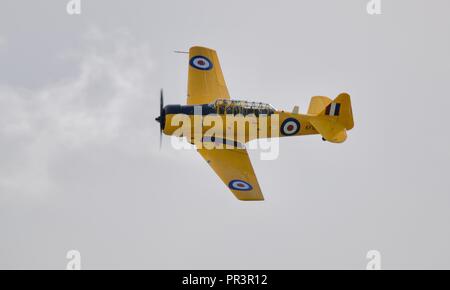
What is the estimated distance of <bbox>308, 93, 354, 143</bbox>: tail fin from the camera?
93.1 ft

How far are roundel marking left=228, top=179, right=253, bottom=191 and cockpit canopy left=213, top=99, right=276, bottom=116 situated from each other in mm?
3236

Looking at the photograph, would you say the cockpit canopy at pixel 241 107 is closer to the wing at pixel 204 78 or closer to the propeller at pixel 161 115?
the wing at pixel 204 78

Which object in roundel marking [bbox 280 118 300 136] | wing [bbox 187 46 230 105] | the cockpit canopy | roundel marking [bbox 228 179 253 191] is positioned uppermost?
wing [bbox 187 46 230 105]

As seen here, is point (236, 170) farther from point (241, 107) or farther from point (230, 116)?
point (241, 107)

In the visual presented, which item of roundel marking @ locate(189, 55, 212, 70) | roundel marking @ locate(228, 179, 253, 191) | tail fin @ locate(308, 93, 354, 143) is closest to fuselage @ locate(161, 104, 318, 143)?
tail fin @ locate(308, 93, 354, 143)

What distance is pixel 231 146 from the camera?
27.6 metres

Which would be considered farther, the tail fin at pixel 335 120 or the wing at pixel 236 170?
the tail fin at pixel 335 120

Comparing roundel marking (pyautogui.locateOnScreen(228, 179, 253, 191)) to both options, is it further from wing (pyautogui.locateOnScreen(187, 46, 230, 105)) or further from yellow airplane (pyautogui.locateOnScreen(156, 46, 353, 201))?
wing (pyautogui.locateOnScreen(187, 46, 230, 105))

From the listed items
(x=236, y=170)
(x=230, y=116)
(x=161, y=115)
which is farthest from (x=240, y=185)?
(x=161, y=115)

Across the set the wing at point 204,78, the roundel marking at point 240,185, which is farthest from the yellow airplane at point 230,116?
the roundel marking at point 240,185

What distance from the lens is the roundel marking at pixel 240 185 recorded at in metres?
26.2

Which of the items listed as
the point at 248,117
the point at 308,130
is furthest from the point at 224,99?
the point at 308,130

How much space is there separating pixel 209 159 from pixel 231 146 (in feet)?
3.45

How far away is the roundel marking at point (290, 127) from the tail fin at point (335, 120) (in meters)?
0.62
